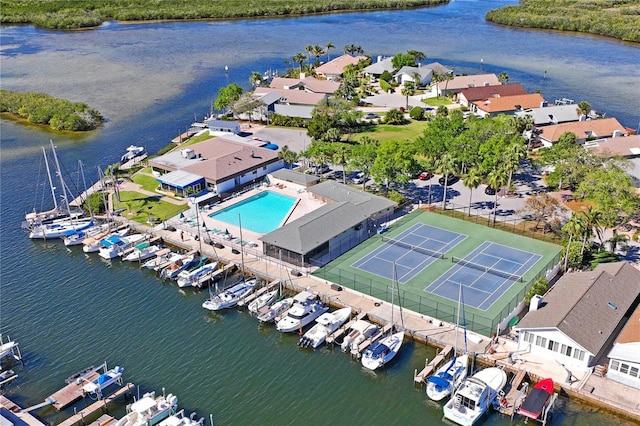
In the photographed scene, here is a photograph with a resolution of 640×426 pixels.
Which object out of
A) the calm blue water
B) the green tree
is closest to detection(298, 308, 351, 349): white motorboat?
the calm blue water

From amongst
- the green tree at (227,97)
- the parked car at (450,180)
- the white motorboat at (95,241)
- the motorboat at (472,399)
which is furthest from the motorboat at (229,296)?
the green tree at (227,97)

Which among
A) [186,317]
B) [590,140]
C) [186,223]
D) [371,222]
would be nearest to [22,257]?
[186,223]

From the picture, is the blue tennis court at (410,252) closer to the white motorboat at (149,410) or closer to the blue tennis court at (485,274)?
the blue tennis court at (485,274)

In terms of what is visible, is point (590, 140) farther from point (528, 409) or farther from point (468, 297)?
point (528, 409)

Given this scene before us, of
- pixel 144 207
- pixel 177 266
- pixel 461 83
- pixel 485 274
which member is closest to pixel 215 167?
pixel 144 207

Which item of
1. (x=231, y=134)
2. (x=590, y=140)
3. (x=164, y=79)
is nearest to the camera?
(x=590, y=140)

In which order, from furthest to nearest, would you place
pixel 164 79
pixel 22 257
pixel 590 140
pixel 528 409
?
pixel 164 79
pixel 590 140
pixel 22 257
pixel 528 409
